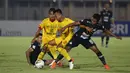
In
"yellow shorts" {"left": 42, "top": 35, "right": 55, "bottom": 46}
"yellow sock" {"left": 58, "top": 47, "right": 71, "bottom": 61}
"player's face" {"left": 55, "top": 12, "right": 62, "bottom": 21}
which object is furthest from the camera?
"yellow shorts" {"left": 42, "top": 35, "right": 55, "bottom": 46}

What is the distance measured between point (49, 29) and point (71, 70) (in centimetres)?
161

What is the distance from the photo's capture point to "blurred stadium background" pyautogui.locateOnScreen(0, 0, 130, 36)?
3566 centimetres

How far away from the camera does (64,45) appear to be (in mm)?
11539

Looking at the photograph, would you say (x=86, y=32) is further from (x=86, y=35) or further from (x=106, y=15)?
(x=106, y=15)

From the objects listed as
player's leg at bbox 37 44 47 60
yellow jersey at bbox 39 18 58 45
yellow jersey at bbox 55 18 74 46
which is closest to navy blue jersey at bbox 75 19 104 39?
yellow jersey at bbox 55 18 74 46

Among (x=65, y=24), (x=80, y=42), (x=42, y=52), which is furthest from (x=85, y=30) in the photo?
(x=42, y=52)

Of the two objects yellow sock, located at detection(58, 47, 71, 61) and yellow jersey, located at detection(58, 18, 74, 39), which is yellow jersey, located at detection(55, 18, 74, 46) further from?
yellow sock, located at detection(58, 47, 71, 61)

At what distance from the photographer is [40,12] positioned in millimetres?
40781


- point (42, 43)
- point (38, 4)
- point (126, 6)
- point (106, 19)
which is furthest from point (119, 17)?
point (42, 43)

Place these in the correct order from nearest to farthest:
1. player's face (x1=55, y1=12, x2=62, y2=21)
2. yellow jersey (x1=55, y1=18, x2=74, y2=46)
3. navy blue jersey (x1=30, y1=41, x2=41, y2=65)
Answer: player's face (x1=55, y1=12, x2=62, y2=21), yellow jersey (x1=55, y1=18, x2=74, y2=46), navy blue jersey (x1=30, y1=41, x2=41, y2=65)

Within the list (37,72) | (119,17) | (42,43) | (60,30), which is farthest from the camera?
(119,17)

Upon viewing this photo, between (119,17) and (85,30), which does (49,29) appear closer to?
(85,30)

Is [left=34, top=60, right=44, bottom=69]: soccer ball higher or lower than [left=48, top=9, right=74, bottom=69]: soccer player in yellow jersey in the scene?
lower

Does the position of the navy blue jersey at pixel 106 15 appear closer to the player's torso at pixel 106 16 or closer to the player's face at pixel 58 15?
the player's torso at pixel 106 16
